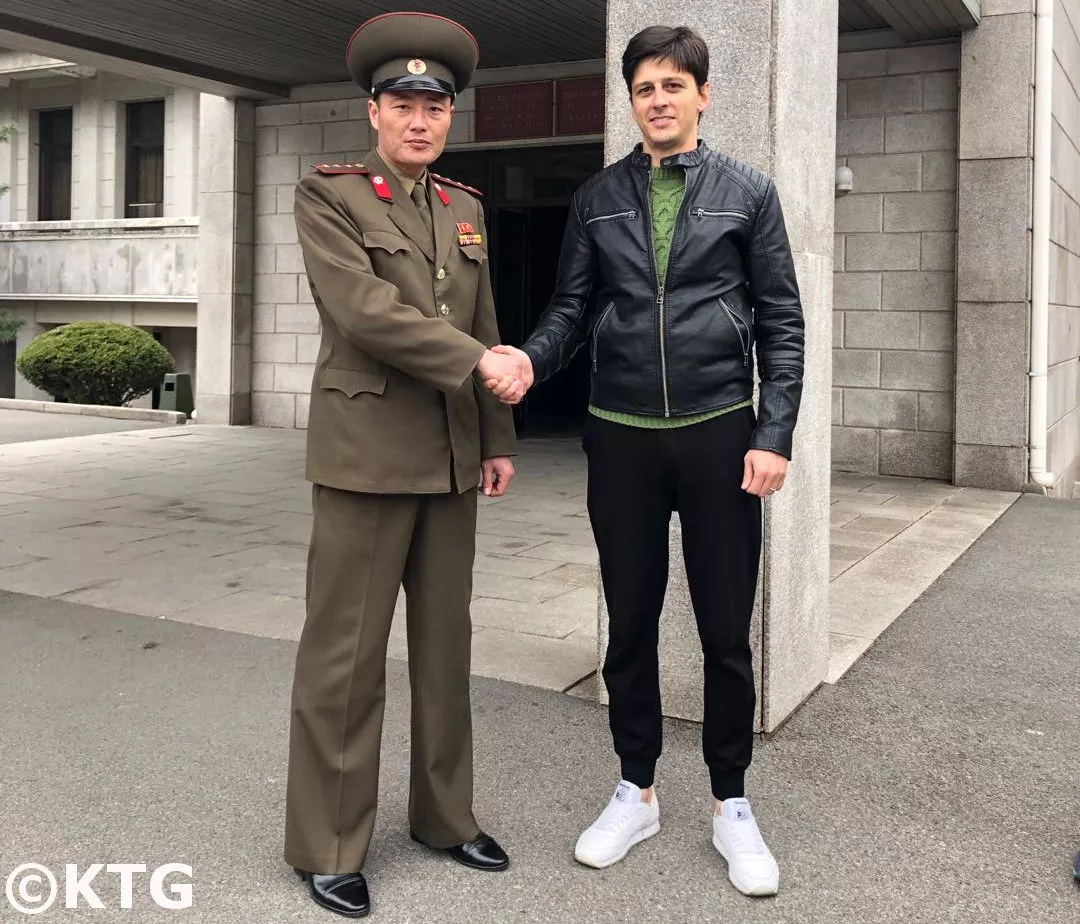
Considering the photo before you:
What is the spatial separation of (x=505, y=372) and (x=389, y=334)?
29 centimetres

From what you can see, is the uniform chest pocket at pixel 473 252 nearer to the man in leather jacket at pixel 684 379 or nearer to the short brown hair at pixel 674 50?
the man in leather jacket at pixel 684 379

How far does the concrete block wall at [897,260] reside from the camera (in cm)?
1080

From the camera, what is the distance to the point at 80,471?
1073cm

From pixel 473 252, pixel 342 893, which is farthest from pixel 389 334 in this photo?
pixel 342 893

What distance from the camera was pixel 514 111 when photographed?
43.4 ft

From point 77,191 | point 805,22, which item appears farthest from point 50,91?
point 805,22

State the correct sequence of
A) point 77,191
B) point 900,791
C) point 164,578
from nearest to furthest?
point 900,791 < point 164,578 < point 77,191

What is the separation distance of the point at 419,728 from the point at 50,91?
26.0 meters

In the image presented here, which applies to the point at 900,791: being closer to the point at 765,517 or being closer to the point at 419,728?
the point at 765,517

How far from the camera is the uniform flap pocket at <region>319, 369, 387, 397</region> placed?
109 inches

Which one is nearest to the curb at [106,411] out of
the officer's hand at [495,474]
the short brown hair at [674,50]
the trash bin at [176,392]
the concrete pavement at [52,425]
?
Result: the concrete pavement at [52,425]

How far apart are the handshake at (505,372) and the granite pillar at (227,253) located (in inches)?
493

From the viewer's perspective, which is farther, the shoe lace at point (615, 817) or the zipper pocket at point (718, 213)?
the shoe lace at point (615, 817)

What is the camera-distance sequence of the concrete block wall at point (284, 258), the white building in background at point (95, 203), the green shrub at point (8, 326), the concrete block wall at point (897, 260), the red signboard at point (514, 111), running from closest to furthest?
the concrete block wall at point (897, 260)
the red signboard at point (514, 111)
the concrete block wall at point (284, 258)
the green shrub at point (8, 326)
the white building in background at point (95, 203)
